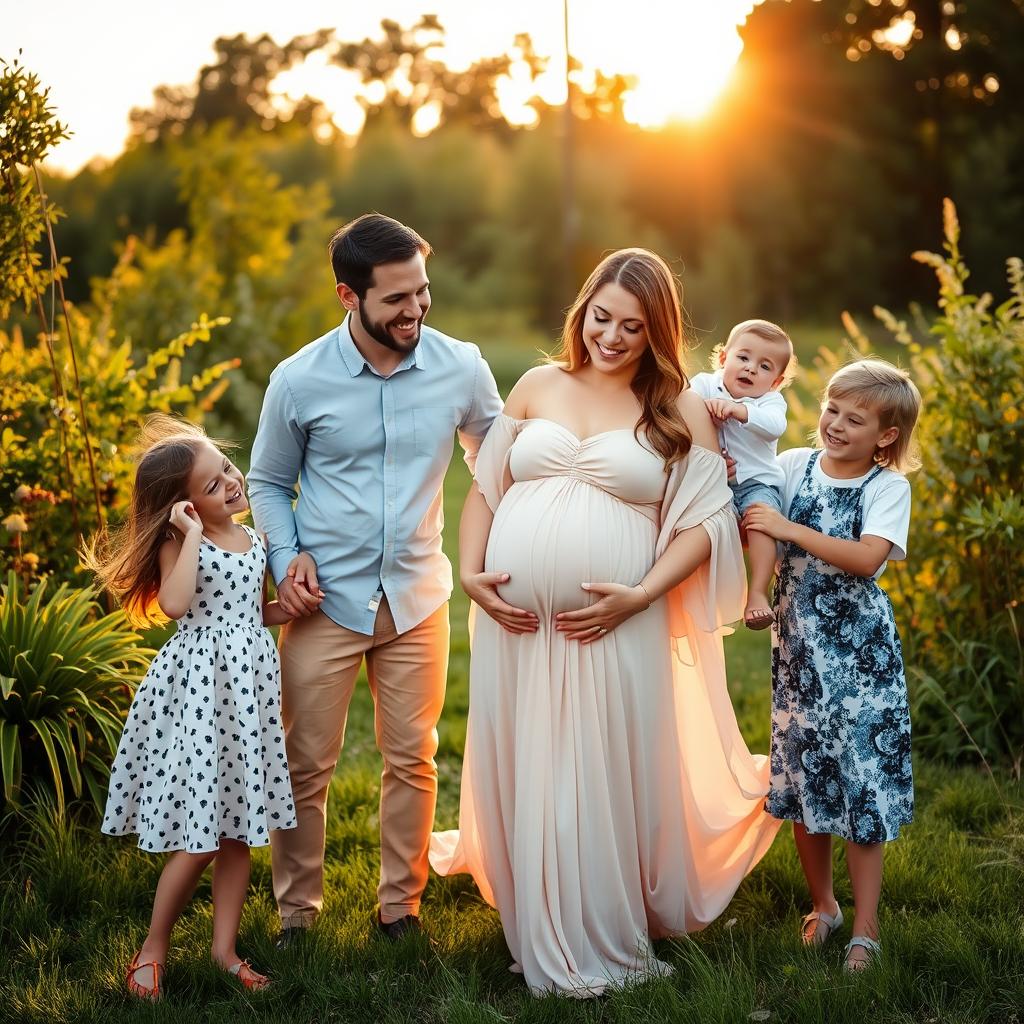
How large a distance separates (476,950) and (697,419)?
191 centimetres

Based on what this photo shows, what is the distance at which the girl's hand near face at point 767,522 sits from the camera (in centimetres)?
372

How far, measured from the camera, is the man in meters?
3.84

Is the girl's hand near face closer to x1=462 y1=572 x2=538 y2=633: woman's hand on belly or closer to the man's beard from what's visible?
x1=462 y1=572 x2=538 y2=633: woman's hand on belly

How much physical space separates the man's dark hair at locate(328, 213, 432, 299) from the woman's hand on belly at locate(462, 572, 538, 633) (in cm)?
99

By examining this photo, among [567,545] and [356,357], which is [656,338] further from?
[356,357]

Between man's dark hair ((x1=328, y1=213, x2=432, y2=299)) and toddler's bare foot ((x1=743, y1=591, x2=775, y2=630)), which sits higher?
man's dark hair ((x1=328, y1=213, x2=432, y2=299))

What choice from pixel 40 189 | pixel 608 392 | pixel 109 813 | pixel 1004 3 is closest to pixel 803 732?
pixel 608 392

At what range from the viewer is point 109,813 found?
3.69m

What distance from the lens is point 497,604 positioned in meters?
3.72

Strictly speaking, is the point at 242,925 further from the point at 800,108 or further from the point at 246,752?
the point at 800,108

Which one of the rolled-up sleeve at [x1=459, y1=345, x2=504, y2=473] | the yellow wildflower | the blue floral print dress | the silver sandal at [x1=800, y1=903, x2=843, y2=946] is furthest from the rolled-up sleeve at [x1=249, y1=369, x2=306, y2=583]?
the silver sandal at [x1=800, y1=903, x2=843, y2=946]

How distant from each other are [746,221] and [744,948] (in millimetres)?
35082

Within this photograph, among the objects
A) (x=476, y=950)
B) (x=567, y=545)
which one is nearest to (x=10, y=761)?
(x=476, y=950)

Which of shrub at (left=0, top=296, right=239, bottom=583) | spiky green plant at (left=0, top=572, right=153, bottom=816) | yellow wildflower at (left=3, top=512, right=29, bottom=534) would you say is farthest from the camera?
shrub at (left=0, top=296, right=239, bottom=583)
